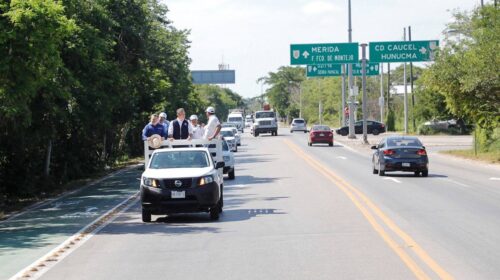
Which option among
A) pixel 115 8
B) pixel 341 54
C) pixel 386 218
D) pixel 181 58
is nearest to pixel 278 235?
pixel 386 218

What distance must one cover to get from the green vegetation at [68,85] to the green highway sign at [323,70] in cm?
1984

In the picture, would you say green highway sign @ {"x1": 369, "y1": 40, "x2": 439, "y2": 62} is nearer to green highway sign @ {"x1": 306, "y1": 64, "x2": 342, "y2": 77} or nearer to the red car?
the red car

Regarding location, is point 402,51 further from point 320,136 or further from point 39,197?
point 39,197

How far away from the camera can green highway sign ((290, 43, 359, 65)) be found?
59.2 m

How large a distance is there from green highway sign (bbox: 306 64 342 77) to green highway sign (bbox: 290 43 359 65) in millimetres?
5685

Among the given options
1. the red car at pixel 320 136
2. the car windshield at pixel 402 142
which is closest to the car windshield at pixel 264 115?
the red car at pixel 320 136

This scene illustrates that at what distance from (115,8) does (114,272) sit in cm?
2507

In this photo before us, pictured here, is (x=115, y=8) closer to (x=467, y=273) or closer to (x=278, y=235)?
(x=278, y=235)

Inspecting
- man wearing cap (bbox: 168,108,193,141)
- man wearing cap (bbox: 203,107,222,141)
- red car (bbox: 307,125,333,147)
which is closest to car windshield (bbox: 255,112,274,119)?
red car (bbox: 307,125,333,147)

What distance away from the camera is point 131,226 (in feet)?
54.8

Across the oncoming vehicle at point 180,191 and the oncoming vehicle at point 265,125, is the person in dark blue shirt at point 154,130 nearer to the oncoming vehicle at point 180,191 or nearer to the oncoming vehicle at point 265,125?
the oncoming vehicle at point 180,191

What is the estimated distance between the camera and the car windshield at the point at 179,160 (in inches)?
704

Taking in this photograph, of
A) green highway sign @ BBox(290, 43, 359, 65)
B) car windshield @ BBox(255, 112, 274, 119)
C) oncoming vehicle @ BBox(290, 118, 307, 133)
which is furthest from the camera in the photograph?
oncoming vehicle @ BBox(290, 118, 307, 133)

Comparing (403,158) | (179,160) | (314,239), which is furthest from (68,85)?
(314,239)
